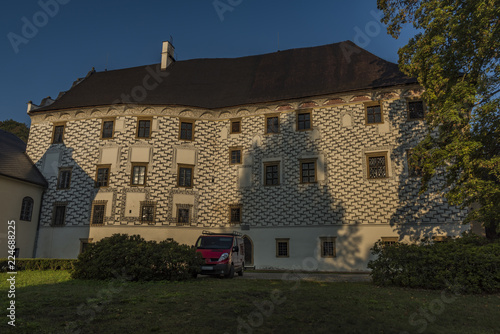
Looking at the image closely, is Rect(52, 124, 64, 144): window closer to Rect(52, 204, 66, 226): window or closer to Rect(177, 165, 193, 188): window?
Rect(52, 204, 66, 226): window

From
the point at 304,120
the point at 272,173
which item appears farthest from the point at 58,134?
the point at 304,120

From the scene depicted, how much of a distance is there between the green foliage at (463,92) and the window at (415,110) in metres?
6.63

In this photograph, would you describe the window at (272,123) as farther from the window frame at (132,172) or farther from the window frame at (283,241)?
the window frame at (132,172)

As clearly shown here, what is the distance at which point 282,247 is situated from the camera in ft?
72.5

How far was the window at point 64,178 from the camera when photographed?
25.0 metres

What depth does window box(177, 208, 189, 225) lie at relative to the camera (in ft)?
77.2

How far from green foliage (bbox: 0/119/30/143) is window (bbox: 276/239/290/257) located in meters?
34.4

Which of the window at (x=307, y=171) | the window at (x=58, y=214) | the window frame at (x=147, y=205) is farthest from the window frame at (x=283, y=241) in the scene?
the window at (x=58, y=214)

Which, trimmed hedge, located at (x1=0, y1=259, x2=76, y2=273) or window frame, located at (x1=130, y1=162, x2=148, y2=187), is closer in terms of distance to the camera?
trimmed hedge, located at (x1=0, y1=259, x2=76, y2=273)

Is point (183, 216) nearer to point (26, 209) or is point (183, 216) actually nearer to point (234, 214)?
point (234, 214)

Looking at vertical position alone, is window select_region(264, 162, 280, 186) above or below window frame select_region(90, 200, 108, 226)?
above

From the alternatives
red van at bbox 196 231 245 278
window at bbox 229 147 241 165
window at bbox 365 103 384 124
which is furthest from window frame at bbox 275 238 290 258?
window at bbox 365 103 384 124

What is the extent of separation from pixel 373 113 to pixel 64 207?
2052 centimetres

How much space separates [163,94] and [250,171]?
8324 mm
